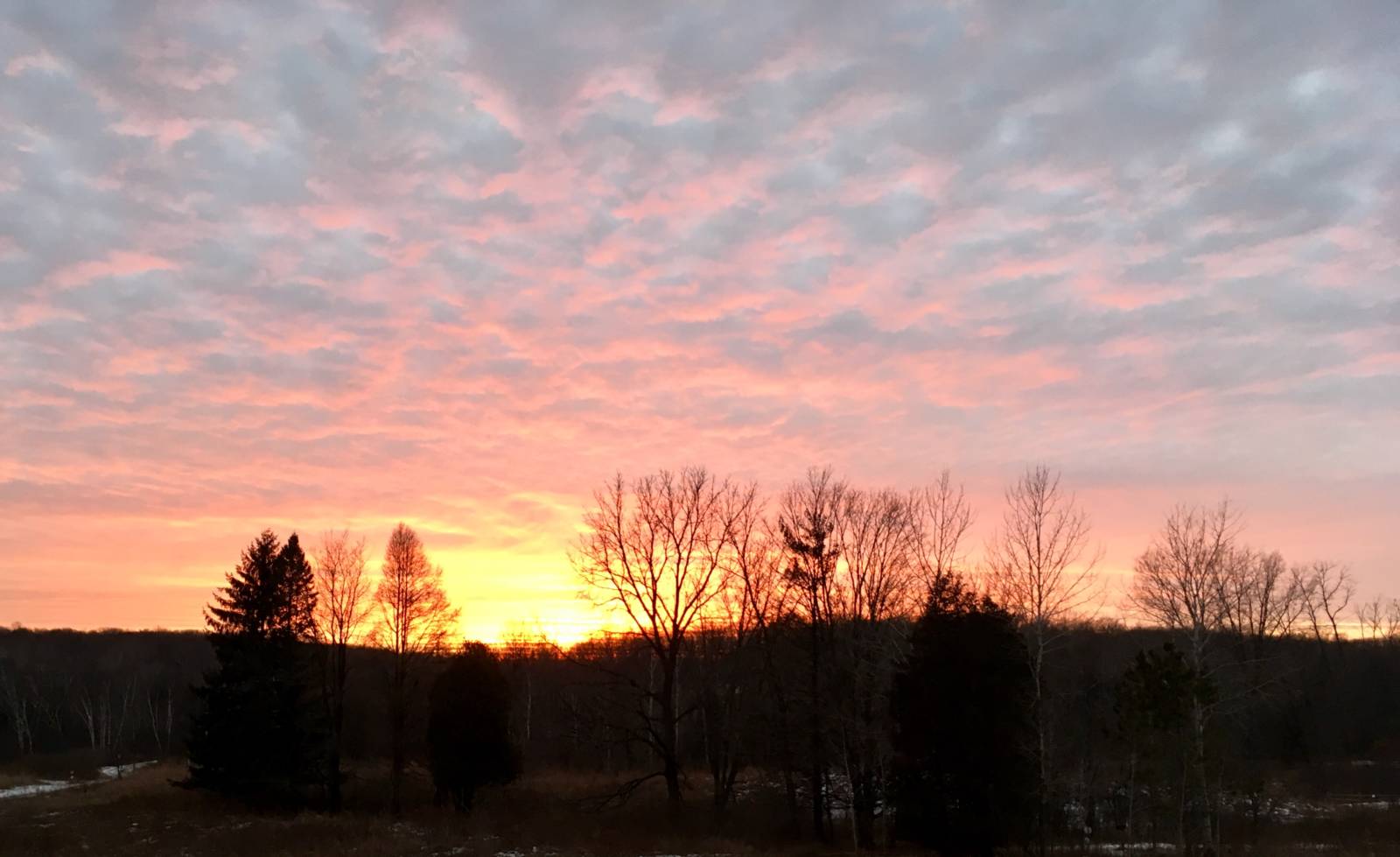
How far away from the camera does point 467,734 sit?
133 ft

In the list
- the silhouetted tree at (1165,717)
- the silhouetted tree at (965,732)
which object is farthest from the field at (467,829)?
the silhouetted tree at (1165,717)

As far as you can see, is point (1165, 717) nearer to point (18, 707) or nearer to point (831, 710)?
point (831, 710)

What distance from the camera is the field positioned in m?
30.6

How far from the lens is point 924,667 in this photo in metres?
27.4

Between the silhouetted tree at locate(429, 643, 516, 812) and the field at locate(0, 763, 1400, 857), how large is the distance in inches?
42.7

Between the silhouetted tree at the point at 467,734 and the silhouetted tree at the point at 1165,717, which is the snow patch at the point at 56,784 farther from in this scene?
the silhouetted tree at the point at 1165,717

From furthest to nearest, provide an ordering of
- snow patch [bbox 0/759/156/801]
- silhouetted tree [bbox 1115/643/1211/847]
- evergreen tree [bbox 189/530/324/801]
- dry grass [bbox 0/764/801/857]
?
snow patch [bbox 0/759/156/801], evergreen tree [bbox 189/530/324/801], dry grass [bbox 0/764/801/857], silhouetted tree [bbox 1115/643/1211/847]

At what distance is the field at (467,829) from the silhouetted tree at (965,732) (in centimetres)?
387

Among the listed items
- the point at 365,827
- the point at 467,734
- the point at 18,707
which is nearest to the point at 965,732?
the point at 365,827

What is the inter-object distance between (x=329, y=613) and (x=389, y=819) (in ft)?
44.0

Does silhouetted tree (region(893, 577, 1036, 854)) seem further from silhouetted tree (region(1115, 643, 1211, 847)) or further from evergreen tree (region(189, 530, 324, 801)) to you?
evergreen tree (region(189, 530, 324, 801))

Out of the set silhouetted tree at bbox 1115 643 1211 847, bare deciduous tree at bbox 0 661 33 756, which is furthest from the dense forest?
bare deciduous tree at bbox 0 661 33 756

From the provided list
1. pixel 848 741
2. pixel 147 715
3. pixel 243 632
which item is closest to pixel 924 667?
pixel 848 741

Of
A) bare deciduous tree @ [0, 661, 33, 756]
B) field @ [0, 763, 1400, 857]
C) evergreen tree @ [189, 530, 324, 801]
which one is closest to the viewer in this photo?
field @ [0, 763, 1400, 857]
